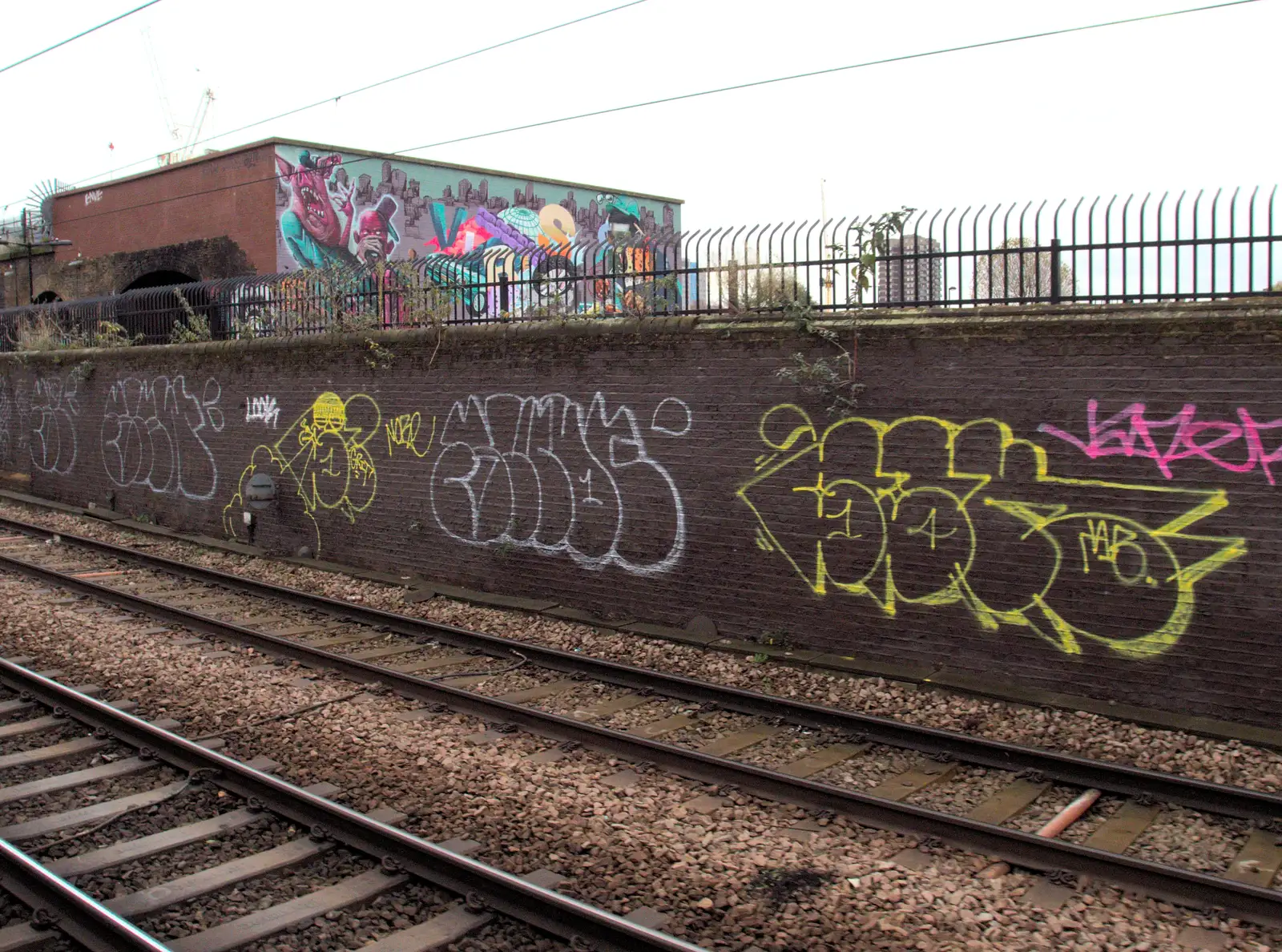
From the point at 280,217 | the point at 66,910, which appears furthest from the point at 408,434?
the point at 280,217

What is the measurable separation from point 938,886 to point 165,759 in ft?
16.0

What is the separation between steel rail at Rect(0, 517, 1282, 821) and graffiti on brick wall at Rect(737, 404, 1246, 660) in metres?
1.37

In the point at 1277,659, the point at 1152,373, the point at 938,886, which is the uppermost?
the point at 1152,373

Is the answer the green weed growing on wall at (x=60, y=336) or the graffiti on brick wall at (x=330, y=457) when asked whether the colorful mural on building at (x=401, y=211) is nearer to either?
the green weed growing on wall at (x=60, y=336)

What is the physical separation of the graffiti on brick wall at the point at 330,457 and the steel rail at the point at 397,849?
6.02m

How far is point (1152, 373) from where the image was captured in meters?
7.48

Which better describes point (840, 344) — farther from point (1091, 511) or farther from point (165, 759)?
point (165, 759)

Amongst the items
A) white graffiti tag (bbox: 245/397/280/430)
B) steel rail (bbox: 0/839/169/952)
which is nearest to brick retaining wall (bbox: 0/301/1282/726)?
white graffiti tag (bbox: 245/397/280/430)

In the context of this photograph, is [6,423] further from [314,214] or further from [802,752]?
[802,752]

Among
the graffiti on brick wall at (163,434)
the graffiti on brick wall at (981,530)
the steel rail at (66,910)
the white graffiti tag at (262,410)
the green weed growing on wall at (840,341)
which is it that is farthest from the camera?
the graffiti on brick wall at (163,434)

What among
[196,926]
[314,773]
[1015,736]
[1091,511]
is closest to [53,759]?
[314,773]

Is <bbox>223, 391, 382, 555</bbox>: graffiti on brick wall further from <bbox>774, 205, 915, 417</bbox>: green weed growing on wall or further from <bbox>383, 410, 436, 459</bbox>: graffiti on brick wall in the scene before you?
<bbox>774, 205, 915, 417</bbox>: green weed growing on wall

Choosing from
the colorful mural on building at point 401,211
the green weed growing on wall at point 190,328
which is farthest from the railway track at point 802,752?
the colorful mural on building at point 401,211

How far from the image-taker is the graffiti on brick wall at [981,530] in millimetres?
7504
